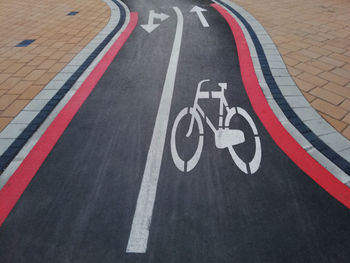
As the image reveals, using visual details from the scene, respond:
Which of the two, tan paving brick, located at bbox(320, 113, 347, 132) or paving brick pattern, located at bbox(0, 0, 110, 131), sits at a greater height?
tan paving brick, located at bbox(320, 113, 347, 132)

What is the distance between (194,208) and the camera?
3.16 meters

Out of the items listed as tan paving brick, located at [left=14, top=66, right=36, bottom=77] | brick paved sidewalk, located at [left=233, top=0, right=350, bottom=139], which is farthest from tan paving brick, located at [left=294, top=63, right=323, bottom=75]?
tan paving brick, located at [left=14, top=66, right=36, bottom=77]

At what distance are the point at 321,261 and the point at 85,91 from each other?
196 inches

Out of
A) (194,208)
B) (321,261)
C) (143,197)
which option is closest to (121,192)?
(143,197)

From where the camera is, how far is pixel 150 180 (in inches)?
139

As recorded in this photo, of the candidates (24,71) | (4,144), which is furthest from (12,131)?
(24,71)

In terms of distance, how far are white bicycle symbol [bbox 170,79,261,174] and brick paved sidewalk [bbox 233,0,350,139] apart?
1.49m

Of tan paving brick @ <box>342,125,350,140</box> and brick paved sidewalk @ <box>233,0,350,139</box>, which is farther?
brick paved sidewalk @ <box>233,0,350,139</box>

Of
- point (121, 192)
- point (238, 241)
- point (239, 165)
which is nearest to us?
point (238, 241)

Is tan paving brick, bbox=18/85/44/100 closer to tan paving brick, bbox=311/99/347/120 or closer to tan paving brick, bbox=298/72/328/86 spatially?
tan paving brick, bbox=311/99/347/120

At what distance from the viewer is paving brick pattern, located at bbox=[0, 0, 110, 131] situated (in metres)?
5.55

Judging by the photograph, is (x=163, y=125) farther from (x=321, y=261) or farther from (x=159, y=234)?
(x=321, y=261)

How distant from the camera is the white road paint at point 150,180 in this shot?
2875 mm

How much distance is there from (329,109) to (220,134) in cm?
212
